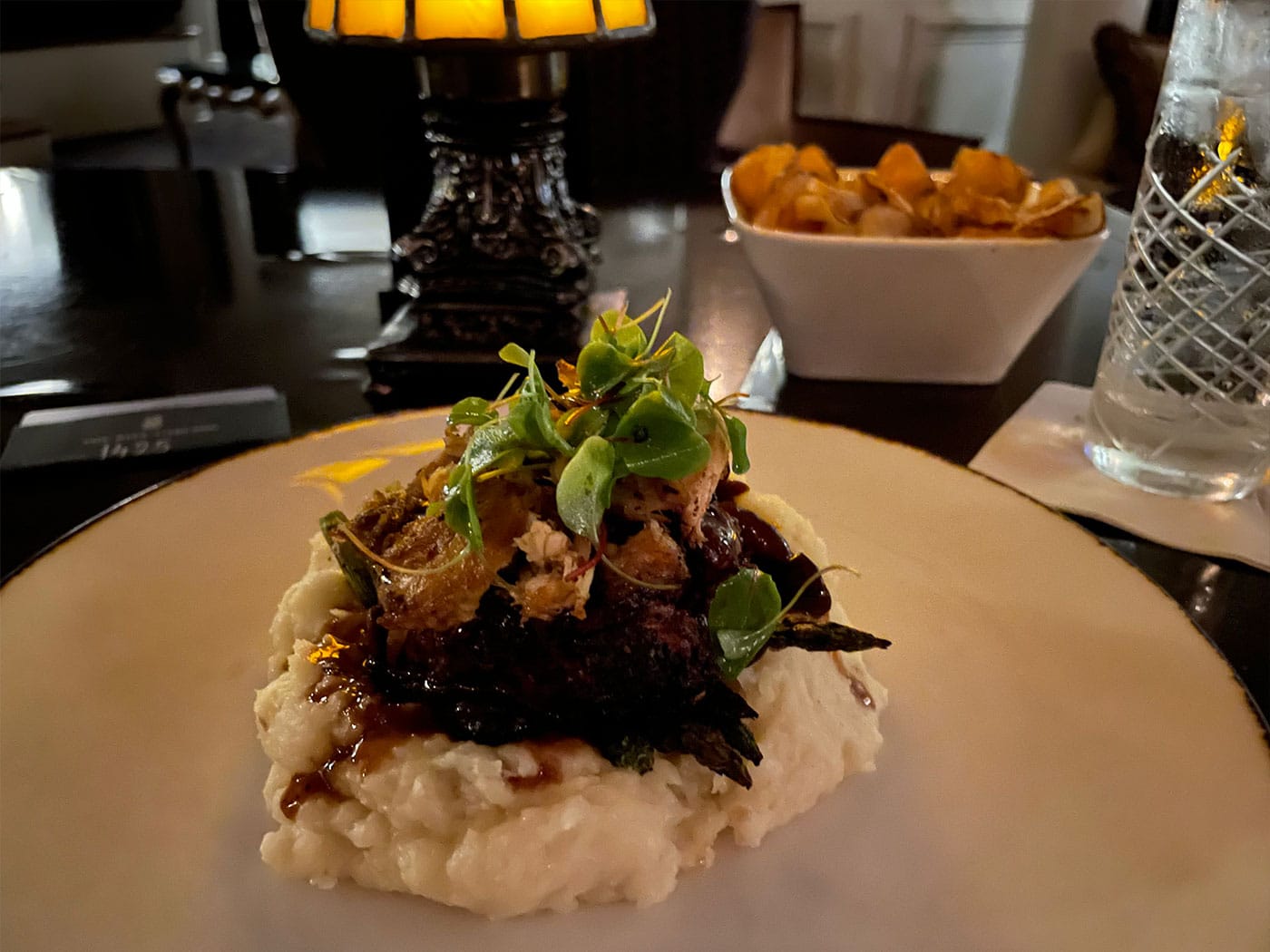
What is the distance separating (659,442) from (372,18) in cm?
139

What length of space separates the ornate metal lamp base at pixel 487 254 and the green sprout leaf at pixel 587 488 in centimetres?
144

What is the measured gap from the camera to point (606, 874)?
122 centimetres

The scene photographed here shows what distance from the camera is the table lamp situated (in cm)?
235

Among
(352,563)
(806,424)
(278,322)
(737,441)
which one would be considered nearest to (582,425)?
(737,441)

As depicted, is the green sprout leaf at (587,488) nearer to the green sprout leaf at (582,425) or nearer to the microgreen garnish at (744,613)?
the green sprout leaf at (582,425)

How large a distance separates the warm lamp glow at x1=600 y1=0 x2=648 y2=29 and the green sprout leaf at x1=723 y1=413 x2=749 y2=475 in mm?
1184

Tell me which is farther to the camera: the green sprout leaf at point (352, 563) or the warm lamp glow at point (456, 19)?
the warm lamp glow at point (456, 19)

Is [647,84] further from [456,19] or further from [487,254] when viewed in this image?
[456,19]

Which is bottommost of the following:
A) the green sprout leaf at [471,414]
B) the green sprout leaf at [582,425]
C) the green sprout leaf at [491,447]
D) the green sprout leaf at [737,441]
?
the green sprout leaf at [737,441]

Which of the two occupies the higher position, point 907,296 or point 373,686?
point 907,296

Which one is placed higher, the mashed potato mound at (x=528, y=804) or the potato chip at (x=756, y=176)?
the potato chip at (x=756, y=176)

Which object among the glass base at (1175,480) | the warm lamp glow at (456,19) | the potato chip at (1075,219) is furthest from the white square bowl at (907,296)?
the warm lamp glow at (456,19)

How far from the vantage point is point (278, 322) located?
10.1 feet

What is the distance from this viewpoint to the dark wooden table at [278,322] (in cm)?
201
